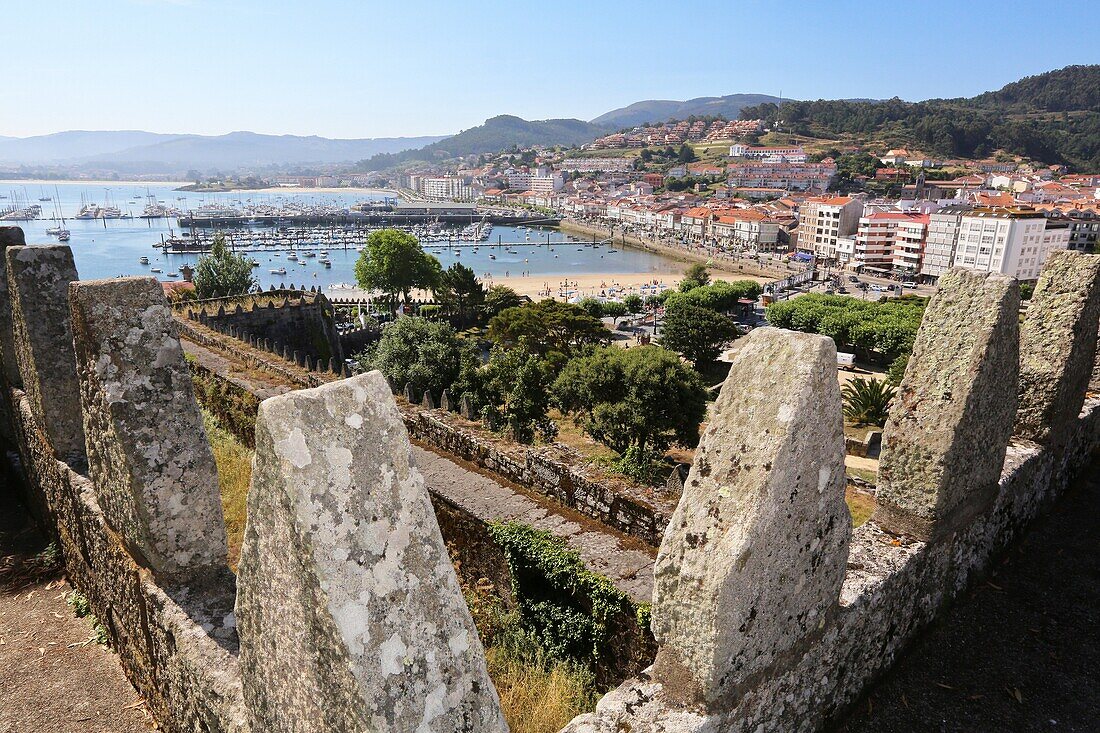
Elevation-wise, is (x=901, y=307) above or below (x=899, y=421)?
below

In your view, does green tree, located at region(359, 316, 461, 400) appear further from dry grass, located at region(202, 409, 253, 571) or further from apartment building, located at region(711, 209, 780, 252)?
apartment building, located at region(711, 209, 780, 252)

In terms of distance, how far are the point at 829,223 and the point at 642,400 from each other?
100m

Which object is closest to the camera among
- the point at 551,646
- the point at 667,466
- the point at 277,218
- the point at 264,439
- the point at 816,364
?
the point at 264,439

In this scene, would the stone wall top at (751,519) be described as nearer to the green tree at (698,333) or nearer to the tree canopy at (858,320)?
the tree canopy at (858,320)

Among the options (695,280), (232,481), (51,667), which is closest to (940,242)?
(695,280)

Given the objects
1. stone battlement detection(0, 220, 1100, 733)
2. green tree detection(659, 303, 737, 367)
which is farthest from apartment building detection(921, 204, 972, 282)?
stone battlement detection(0, 220, 1100, 733)

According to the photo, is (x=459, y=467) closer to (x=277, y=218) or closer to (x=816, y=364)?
(x=816, y=364)

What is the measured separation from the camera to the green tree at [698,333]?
46.0 metres

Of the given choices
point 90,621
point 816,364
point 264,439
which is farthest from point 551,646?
point 264,439

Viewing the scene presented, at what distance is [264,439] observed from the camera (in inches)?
69.7

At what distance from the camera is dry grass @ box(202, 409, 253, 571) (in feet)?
20.5

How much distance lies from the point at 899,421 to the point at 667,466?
1553 cm

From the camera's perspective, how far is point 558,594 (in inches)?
245

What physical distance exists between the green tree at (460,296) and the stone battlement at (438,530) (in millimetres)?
51942
